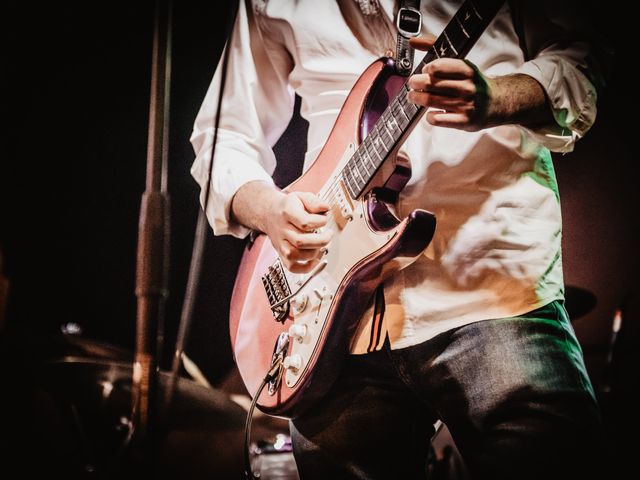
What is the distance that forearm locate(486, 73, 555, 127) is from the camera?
73 cm

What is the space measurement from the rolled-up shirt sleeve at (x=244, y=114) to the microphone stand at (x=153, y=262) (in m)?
0.48

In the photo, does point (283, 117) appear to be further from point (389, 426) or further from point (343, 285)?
point (389, 426)

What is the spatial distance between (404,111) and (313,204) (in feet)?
0.95

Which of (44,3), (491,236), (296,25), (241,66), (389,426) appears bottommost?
(389,426)

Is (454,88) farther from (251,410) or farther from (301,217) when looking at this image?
(251,410)

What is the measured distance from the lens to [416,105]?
833 mm

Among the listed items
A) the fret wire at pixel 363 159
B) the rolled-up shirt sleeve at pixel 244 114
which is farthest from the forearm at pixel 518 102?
the rolled-up shirt sleeve at pixel 244 114

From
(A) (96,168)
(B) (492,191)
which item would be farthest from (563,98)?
(A) (96,168)

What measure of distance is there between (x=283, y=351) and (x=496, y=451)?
1.60ft

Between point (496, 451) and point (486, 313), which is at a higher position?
point (486, 313)

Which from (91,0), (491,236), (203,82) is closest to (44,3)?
(91,0)

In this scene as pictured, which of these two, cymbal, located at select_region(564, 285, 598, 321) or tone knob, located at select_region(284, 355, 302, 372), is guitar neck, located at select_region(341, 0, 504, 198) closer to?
tone knob, located at select_region(284, 355, 302, 372)

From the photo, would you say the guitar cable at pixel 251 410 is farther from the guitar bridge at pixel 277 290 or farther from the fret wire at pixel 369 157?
the fret wire at pixel 369 157

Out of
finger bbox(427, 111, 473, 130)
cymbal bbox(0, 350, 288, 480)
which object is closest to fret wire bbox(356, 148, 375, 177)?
finger bbox(427, 111, 473, 130)
